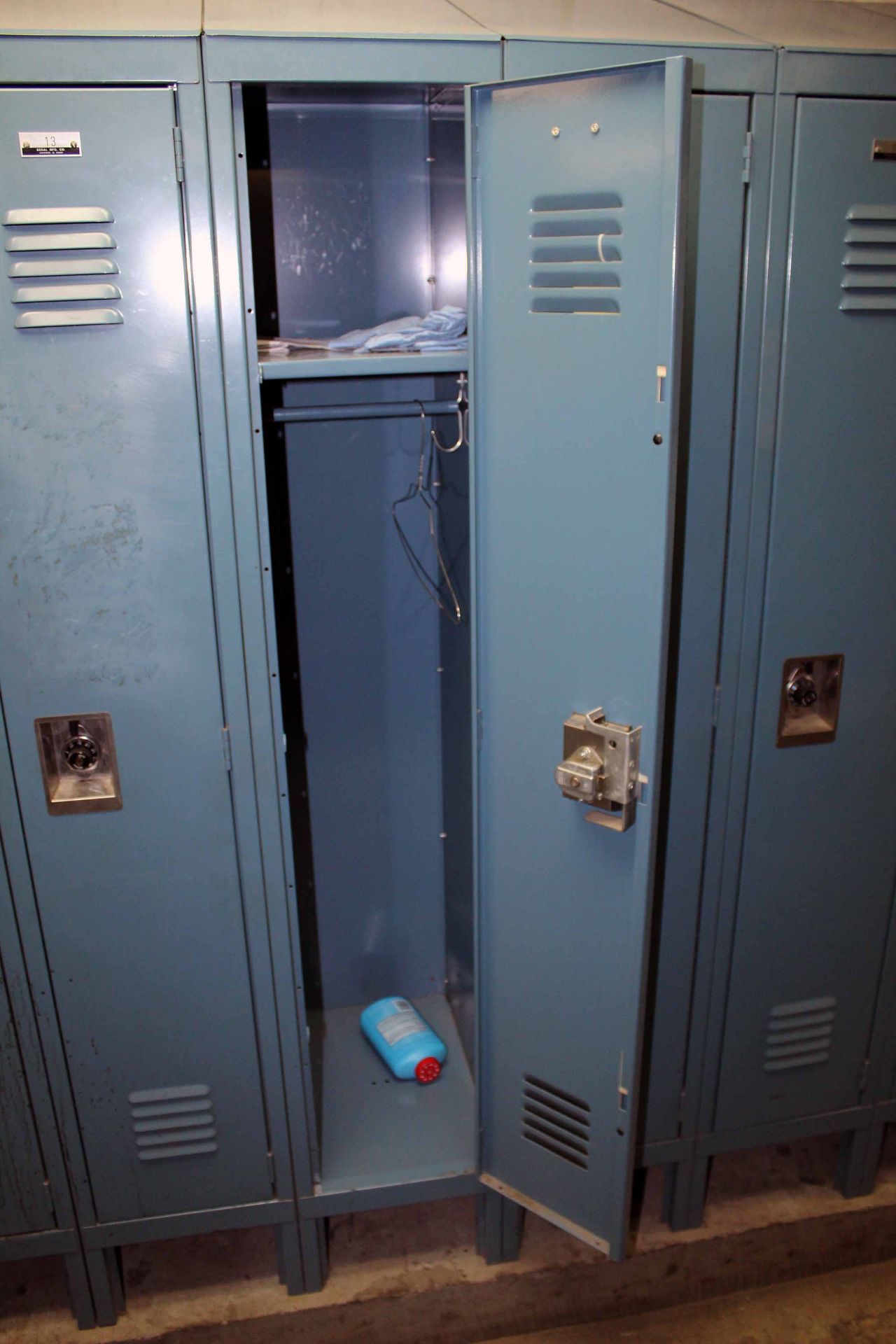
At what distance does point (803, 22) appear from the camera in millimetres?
1724

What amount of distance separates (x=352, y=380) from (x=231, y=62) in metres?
0.81

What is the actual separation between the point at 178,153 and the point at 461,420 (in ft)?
2.45

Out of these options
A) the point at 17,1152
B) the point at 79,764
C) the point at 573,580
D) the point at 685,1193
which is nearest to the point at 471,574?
the point at 573,580

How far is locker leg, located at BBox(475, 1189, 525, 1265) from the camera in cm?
219

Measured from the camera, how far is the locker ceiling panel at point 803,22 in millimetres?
1680

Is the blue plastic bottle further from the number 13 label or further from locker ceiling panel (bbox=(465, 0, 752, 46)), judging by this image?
locker ceiling panel (bbox=(465, 0, 752, 46))

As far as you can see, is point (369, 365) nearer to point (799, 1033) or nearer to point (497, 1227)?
point (799, 1033)

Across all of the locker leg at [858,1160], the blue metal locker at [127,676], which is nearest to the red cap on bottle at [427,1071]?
the blue metal locker at [127,676]

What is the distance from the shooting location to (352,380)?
2277mm

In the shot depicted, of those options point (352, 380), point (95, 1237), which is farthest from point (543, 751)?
point (95, 1237)

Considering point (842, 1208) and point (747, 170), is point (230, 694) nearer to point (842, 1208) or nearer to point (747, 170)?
point (747, 170)

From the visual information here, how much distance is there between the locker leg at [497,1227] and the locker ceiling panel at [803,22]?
234 cm

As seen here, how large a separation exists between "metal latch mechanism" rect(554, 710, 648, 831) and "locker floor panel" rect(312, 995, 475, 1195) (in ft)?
3.13

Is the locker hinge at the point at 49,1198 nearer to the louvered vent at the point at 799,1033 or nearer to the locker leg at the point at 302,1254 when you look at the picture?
the locker leg at the point at 302,1254
